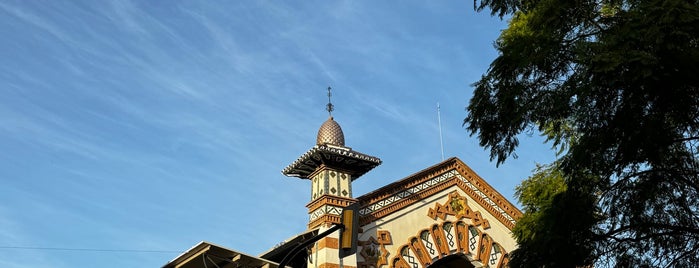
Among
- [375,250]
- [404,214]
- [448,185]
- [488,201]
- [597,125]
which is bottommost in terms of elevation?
[597,125]

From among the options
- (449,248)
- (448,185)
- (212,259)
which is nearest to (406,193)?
(448,185)

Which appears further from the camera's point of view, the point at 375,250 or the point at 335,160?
the point at 335,160

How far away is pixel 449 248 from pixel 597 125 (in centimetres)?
1301

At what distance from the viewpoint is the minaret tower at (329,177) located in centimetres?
2320

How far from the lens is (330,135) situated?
2639 cm

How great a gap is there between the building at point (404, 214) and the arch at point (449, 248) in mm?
32

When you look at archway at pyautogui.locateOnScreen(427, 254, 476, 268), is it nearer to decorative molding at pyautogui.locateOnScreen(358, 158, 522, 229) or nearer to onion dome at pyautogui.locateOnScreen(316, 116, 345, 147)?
decorative molding at pyautogui.locateOnScreen(358, 158, 522, 229)

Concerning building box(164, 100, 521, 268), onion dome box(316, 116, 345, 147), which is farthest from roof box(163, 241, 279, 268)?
onion dome box(316, 116, 345, 147)

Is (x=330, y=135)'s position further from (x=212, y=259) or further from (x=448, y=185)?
(x=212, y=259)

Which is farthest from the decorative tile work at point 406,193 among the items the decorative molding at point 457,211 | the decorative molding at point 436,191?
the decorative molding at point 457,211

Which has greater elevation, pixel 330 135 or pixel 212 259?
pixel 330 135

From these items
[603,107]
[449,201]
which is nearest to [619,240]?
[603,107]

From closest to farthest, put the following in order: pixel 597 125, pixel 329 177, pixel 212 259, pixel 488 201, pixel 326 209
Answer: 1. pixel 597 125
2. pixel 212 259
3. pixel 326 209
4. pixel 329 177
5. pixel 488 201

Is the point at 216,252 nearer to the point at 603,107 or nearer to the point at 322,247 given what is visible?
the point at 322,247
